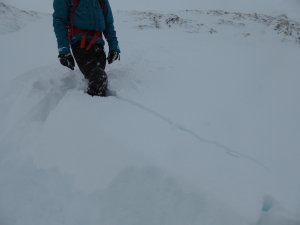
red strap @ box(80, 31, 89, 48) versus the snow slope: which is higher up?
red strap @ box(80, 31, 89, 48)

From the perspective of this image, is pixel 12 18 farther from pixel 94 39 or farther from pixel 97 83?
pixel 97 83

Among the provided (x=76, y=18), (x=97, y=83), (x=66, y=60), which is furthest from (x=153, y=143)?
(x=76, y=18)

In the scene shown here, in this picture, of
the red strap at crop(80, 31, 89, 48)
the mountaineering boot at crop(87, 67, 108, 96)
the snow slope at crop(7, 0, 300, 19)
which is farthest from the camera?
the snow slope at crop(7, 0, 300, 19)

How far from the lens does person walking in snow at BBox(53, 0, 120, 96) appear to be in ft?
16.9

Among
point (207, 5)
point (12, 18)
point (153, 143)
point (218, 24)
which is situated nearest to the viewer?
point (153, 143)

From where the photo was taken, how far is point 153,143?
4305 millimetres

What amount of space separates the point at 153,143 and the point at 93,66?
1660 millimetres

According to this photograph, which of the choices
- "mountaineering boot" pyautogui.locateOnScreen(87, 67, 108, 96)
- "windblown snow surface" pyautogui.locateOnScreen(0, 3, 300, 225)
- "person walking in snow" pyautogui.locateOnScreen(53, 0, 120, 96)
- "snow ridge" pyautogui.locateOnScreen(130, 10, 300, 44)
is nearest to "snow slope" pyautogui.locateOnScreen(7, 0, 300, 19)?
"snow ridge" pyautogui.locateOnScreen(130, 10, 300, 44)

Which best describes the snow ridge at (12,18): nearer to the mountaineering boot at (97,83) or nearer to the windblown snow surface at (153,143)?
the windblown snow surface at (153,143)

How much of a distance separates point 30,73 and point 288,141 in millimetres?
3876

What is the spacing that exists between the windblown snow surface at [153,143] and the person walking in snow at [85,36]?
0.98 ft

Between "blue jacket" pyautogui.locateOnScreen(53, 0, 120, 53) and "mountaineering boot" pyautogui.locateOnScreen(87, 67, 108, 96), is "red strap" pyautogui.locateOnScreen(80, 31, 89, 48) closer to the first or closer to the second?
"blue jacket" pyautogui.locateOnScreen(53, 0, 120, 53)

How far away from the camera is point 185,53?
6996 mm

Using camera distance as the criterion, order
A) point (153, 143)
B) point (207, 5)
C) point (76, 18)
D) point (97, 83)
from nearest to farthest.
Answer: point (153, 143) < point (97, 83) < point (76, 18) < point (207, 5)
